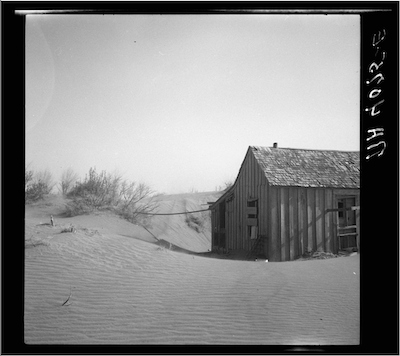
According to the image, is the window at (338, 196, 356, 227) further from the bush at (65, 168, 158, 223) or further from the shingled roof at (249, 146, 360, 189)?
the bush at (65, 168, 158, 223)

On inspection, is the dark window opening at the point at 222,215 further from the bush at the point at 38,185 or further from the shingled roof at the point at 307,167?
the bush at the point at 38,185

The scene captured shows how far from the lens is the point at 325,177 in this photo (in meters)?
11.3

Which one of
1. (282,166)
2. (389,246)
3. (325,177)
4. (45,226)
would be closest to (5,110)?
(45,226)

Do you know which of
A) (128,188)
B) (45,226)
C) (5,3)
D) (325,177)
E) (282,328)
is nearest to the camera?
(5,3)

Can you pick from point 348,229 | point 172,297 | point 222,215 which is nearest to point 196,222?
point 222,215

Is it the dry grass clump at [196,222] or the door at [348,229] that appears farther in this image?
the dry grass clump at [196,222]

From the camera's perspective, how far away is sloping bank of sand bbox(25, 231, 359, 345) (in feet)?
17.8

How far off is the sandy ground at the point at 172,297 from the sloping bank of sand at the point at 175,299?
0.02 metres

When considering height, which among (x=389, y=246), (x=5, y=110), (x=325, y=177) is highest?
(x=5, y=110)

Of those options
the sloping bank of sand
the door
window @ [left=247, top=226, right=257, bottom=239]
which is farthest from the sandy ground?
the door

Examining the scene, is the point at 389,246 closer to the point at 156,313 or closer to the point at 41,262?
the point at 156,313

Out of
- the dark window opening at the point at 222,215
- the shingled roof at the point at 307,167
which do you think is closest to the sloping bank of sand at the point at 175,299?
the shingled roof at the point at 307,167

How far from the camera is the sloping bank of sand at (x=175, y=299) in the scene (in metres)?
5.43

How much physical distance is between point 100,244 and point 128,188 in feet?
21.3
